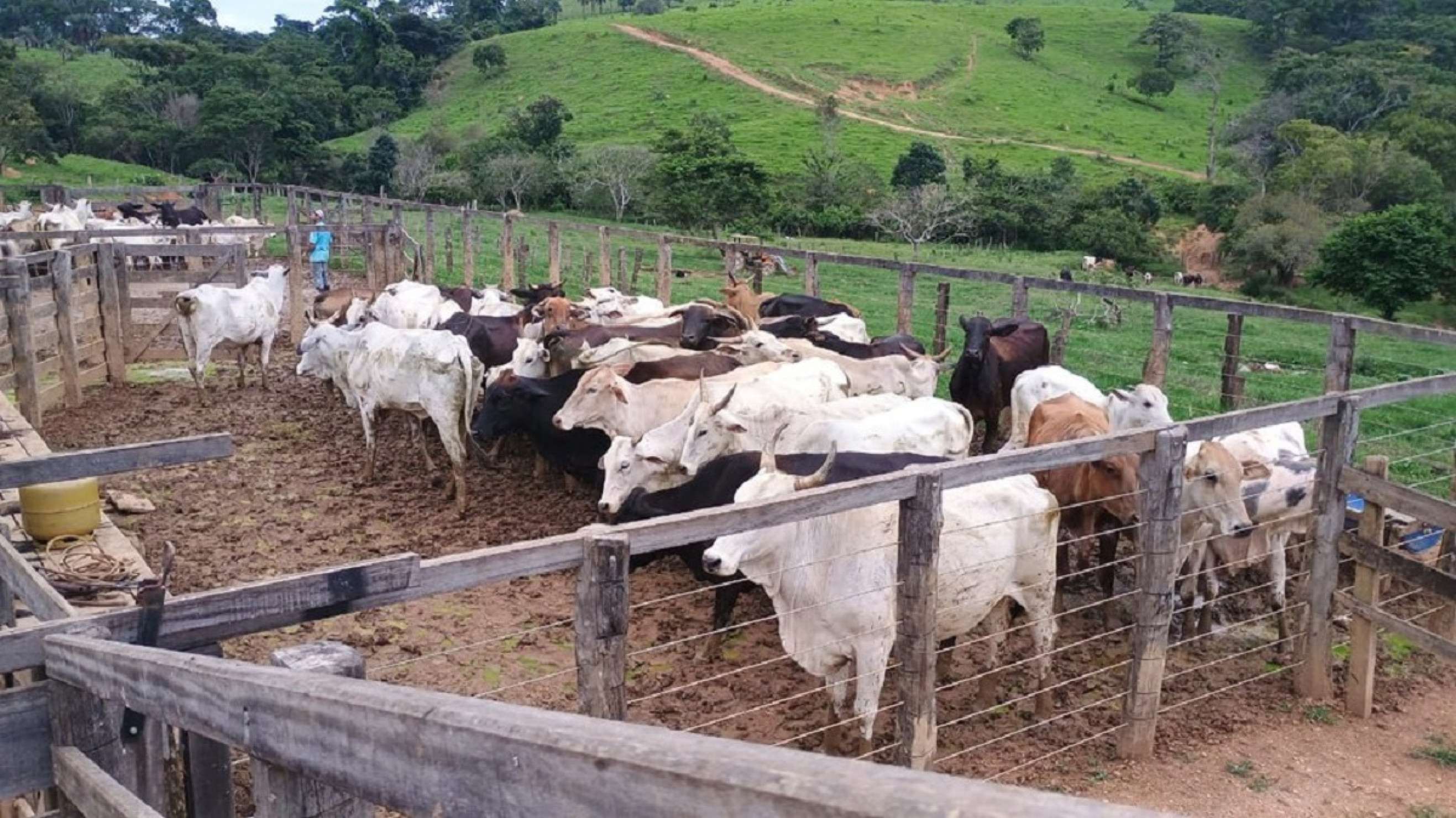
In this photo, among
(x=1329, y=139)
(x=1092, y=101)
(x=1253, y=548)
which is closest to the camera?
(x=1253, y=548)

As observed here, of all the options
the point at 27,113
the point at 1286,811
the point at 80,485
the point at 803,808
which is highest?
the point at 27,113

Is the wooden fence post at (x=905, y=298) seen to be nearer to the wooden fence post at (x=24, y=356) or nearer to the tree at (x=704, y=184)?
the wooden fence post at (x=24, y=356)

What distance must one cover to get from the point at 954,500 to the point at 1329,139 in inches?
1772

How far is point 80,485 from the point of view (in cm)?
622

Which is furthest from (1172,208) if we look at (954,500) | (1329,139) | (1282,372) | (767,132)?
(954,500)

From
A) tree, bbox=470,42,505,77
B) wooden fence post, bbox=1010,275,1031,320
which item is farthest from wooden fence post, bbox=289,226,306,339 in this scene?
tree, bbox=470,42,505,77

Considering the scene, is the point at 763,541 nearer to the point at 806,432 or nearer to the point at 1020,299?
the point at 806,432

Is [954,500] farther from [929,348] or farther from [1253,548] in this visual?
[929,348]

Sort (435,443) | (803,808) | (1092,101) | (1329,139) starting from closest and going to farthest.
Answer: (803,808) < (435,443) < (1329,139) < (1092,101)

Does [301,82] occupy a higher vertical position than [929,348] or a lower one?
higher

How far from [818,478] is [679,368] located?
15.7ft

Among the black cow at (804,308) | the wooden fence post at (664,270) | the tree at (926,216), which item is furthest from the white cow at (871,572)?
the tree at (926,216)

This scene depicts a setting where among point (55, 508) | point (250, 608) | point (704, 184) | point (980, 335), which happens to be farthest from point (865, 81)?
point (250, 608)

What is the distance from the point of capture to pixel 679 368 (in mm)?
10344
